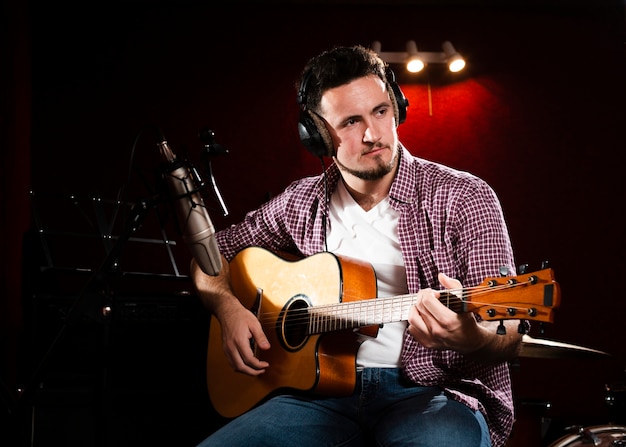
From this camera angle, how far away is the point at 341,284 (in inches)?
72.5

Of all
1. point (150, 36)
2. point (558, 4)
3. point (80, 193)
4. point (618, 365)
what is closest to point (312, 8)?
point (150, 36)

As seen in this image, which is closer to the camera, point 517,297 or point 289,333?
point 517,297

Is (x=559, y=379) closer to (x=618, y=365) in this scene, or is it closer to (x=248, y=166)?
(x=618, y=365)

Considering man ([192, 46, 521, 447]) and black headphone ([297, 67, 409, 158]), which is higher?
black headphone ([297, 67, 409, 158])

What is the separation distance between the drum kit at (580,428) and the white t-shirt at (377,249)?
0.48 metres

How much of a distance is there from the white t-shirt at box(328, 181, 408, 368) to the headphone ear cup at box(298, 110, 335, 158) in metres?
0.18

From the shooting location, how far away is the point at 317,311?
186 centimetres

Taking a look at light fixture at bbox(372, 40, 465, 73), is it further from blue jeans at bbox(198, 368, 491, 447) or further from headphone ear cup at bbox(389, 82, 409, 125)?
blue jeans at bbox(198, 368, 491, 447)

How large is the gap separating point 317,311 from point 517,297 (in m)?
0.64

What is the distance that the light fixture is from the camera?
3.96 metres

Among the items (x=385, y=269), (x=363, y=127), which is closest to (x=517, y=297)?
(x=385, y=269)

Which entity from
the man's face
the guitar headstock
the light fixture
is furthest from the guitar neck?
the light fixture

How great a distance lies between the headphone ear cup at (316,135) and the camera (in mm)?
2168

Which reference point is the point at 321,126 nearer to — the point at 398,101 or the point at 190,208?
the point at 398,101
